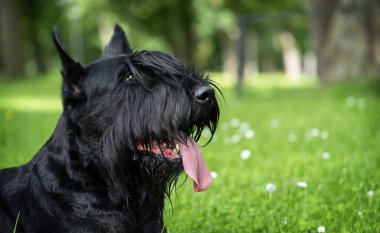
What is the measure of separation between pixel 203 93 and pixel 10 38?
27.4 meters

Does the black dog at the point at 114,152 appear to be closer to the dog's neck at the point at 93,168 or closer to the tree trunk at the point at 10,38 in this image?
the dog's neck at the point at 93,168

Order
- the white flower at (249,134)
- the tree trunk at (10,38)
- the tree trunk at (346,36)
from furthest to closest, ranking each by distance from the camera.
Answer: the tree trunk at (10,38), the tree trunk at (346,36), the white flower at (249,134)

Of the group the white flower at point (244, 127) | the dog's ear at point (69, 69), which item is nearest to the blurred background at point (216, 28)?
the dog's ear at point (69, 69)

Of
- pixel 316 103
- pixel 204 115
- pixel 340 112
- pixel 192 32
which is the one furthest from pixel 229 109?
pixel 192 32

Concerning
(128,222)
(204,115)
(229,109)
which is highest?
(204,115)

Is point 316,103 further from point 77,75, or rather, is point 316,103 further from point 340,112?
point 77,75

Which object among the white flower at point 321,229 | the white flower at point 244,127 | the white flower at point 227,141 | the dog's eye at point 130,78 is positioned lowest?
the white flower at point 244,127

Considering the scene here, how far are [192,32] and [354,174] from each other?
23935 millimetres

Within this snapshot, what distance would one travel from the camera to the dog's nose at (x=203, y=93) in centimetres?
272

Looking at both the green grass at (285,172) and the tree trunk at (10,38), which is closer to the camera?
the green grass at (285,172)

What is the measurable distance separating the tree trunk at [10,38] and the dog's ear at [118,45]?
26141 mm

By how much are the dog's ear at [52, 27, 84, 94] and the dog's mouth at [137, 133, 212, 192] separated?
0.53 m

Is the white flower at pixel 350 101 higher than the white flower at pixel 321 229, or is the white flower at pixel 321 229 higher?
the white flower at pixel 321 229

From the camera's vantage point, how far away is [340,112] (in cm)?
888
